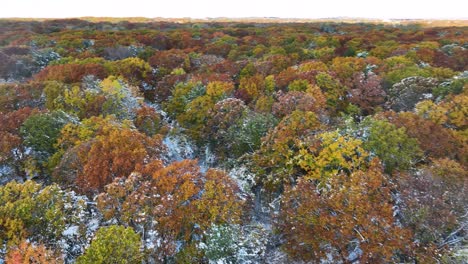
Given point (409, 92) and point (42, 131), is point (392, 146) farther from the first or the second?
point (42, 131)

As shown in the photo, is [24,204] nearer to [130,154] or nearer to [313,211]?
[130,154]

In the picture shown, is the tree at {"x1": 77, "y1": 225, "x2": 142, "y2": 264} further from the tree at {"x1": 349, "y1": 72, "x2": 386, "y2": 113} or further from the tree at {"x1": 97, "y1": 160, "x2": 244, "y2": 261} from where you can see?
the tree at {"x1": 349, "y1": 72, "x2": 386, "y2": 113}

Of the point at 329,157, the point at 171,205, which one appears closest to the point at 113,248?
the point at 171,205

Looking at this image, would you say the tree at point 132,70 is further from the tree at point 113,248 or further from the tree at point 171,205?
the tree at point 113,248

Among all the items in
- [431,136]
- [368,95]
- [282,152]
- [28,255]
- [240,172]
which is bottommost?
[240,172]

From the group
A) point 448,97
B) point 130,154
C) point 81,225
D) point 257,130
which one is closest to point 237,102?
point 257,130

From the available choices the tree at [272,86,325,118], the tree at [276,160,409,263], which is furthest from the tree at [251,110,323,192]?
the tree at [276,160,409,263]
